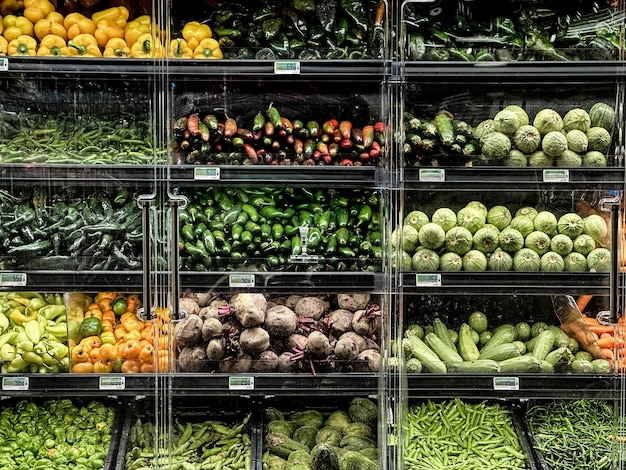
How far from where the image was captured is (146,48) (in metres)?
2.82

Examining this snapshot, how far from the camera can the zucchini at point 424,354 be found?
278 centimetres

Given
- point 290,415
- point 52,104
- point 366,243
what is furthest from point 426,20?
point 290,415

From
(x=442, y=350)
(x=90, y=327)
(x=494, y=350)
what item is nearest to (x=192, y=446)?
(x=90, y=327)

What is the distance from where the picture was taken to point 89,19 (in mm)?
2965

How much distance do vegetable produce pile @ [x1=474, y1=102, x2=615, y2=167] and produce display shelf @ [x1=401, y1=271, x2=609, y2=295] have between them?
1.64 feet

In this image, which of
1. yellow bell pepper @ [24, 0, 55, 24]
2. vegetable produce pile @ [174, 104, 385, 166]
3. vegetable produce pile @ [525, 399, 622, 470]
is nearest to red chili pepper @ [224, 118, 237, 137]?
vegetable produce pile @ [174, 104, 385, 166]

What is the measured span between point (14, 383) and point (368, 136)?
77.4 inches

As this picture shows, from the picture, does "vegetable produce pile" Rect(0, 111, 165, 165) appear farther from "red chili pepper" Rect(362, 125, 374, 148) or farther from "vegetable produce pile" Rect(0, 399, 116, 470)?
"vegetable produce pile" Rect(0, 399, 116, 470)

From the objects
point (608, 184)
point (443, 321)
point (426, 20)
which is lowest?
point (443, 321)

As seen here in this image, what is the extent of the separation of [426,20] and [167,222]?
1.52 meters

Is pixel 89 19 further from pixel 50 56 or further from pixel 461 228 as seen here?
pixel 461 228

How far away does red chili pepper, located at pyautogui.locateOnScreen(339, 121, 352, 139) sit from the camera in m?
3.01

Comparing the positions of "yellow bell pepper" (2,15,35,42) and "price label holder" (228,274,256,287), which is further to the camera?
"yellow bell pepper" (2,15,35,42)

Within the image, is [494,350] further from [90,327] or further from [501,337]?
[90,327]
